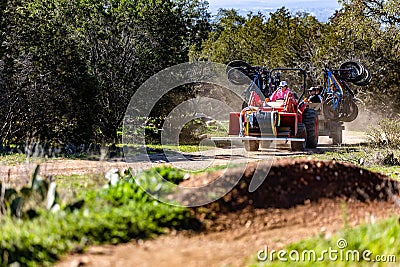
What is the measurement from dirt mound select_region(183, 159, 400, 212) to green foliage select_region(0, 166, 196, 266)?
0.50 m

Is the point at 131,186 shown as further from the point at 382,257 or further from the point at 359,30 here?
the point at 359,30

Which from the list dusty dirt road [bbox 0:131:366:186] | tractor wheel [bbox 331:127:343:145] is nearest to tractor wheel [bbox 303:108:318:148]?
dusty dirt road [bbox 0:131:366:186]

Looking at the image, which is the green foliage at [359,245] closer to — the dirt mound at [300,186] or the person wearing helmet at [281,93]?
the dirt mound at [300,186]

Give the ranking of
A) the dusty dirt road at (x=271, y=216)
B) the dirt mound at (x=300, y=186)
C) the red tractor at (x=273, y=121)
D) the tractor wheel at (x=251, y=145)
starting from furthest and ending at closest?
the tractor wheel at (x=251, y=145) → the red tractor at (x=273, y=121) → the dirt mound at (x=300, y=186) → the dusty dirt road at (x=271, y=216)

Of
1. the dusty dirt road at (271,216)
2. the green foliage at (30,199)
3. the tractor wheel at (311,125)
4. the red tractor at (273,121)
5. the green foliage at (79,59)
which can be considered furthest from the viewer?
the green foliage at (79,59)

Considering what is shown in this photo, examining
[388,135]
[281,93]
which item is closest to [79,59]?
[281,93]

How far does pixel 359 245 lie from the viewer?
5.97 m

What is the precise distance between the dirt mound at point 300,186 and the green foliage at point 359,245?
1002mm

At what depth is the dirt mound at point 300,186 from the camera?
7.20 m

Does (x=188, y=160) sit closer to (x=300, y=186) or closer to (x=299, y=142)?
(x=299, y=142)

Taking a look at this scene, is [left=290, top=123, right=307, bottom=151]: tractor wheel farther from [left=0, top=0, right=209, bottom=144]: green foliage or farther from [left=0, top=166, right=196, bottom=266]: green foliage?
[left=0, top=166, right=196, bottom=266]: green foliage

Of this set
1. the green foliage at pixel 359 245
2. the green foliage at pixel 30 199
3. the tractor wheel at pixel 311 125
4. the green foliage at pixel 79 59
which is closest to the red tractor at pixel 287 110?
the tractor wheel at pixel 311 125

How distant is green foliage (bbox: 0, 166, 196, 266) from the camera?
218 inches

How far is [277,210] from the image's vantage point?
7.12 m
